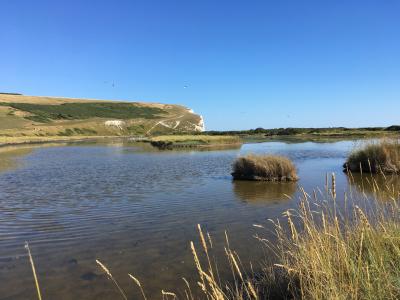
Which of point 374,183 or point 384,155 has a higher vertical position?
point 384,155

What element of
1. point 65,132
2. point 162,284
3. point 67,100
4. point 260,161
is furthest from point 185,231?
point 67,100

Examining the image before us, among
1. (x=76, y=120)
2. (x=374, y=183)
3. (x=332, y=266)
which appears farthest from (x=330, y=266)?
(x=76, y=120)

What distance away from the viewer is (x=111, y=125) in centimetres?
13825

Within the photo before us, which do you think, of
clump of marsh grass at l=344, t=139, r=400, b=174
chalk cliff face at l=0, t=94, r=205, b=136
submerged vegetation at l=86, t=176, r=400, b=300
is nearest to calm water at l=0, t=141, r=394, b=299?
submerged vegetation at l=86, t=176, r=400, b=300

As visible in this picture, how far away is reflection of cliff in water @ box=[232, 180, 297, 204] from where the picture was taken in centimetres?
Answer: 1463

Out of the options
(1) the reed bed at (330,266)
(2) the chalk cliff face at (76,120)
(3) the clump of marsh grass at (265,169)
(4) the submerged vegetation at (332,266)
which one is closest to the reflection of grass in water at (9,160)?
(3) the clump of marsh grass at (265,169)

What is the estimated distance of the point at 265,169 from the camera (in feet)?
65.1

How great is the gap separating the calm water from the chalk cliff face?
3197 inches

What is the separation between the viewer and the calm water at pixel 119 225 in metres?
7.03

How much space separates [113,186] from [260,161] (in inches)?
294

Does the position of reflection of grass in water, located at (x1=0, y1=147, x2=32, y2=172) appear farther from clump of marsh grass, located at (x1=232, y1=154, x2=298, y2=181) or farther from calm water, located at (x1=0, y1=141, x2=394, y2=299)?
clump of marsh grass, located at (x1=232, y1=154, x2=298, y2=181)

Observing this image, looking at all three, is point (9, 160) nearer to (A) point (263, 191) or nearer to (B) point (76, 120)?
(A) point (263, 191)

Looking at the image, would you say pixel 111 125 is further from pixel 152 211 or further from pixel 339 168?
pixel 152 211

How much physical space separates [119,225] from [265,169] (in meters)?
10.5
